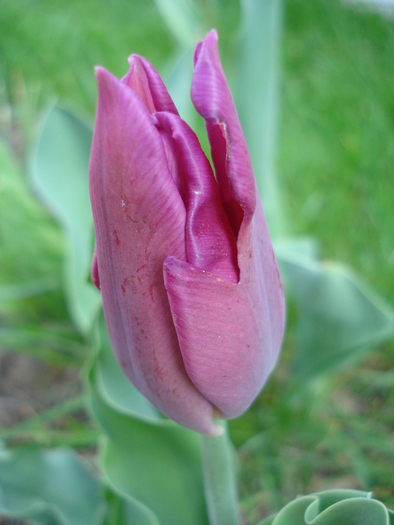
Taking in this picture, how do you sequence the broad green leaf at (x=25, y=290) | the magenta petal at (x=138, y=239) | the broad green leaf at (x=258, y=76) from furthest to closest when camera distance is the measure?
the broad green leaf at (x=25, y=290) → the broad green leaf at (x=258, y=76) → the magenta petal at (x=138, y=239)

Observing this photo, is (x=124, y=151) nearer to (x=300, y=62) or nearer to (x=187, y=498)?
(x=187, y=498)

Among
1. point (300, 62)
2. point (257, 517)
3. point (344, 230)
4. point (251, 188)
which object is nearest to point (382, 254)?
point (344, 230)

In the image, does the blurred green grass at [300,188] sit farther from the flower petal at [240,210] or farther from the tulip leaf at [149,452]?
the flower petal at [240,210]

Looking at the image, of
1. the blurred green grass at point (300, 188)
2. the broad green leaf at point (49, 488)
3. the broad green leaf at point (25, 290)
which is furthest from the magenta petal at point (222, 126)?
the broad green leaf at point (25, 290)

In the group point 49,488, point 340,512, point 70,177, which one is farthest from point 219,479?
point 70,177

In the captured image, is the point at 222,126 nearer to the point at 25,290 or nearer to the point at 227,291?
the point at 227,291

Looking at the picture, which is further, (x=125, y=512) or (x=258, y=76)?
(x=258, y=76)
